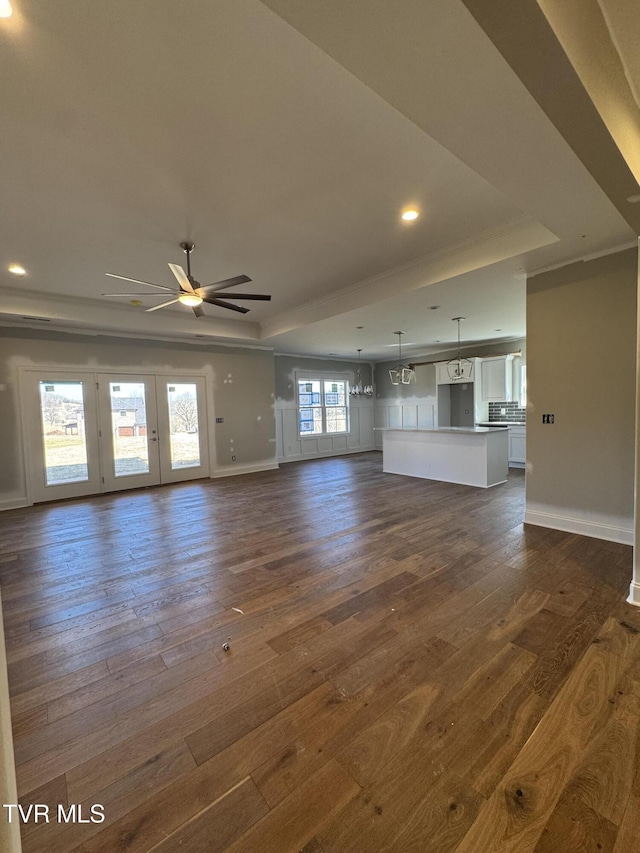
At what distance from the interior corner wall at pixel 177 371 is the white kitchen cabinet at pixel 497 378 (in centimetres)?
478

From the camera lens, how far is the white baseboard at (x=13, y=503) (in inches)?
209

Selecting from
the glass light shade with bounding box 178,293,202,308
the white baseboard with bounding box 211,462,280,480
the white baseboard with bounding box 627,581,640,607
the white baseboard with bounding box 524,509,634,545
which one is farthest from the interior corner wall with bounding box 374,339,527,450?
the white baseboard with bounding box 627,581,640,607

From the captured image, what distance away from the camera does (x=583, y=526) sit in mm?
3631

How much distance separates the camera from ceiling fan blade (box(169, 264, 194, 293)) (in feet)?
10.4

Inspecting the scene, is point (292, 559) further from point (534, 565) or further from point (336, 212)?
point (336, 212)

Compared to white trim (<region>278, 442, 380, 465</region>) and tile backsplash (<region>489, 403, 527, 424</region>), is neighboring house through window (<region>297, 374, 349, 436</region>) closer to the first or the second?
white trim (<region>278, 442, 380, 465</region>)

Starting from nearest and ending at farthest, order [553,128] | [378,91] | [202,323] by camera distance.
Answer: [378,91], [553,128], [202,323]

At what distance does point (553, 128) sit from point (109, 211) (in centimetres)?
313

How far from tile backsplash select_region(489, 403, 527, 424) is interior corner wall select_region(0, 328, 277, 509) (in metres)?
5.23

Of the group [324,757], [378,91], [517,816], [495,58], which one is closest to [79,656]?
[324,757]

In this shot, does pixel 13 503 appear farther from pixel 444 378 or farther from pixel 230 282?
pixel 444 378

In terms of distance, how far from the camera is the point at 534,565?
300 centimetres

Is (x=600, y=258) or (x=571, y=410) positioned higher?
(x=600, y=258)

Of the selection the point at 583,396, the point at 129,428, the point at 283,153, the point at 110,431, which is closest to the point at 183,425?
the point at 129,428
